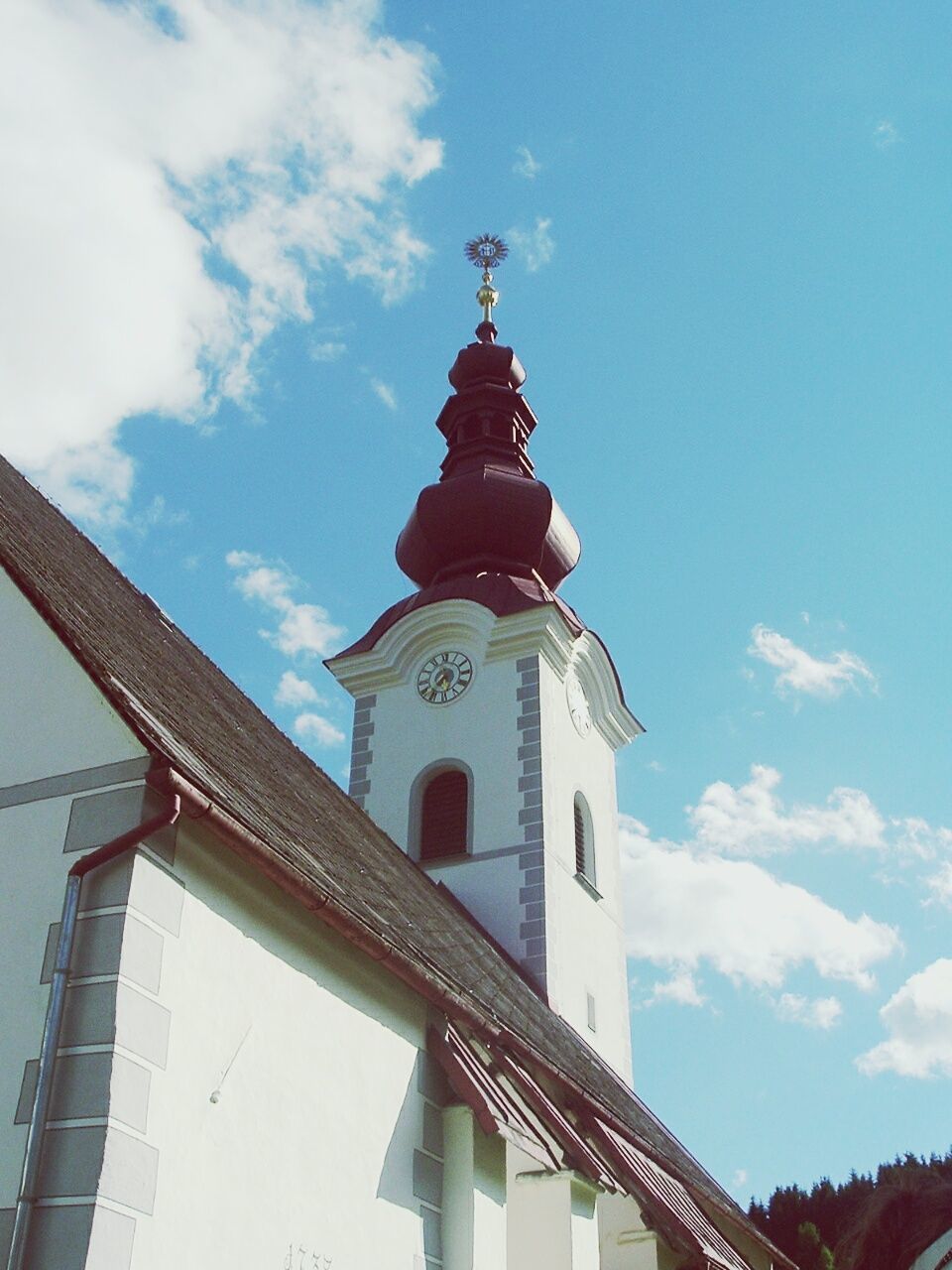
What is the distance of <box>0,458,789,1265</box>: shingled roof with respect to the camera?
7.36m

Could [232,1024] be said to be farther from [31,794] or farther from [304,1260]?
[31,794]

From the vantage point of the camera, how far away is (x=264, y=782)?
9664 mm

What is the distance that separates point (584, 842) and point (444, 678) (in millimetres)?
2699

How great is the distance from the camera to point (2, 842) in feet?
22.0

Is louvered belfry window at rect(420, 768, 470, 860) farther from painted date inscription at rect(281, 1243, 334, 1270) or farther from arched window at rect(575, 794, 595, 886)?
painted date inscription at rect(281, 1243, 334, 1270)

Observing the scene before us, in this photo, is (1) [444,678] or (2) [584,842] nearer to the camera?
(2) [584,842]

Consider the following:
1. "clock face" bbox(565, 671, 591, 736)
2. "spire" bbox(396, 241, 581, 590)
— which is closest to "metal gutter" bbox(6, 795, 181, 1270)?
"clock face" bbox(565, 671, 591, 736)

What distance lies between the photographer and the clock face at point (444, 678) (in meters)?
17.8

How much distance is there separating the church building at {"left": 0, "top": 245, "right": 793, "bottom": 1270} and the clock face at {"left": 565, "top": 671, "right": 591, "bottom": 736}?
189 inches

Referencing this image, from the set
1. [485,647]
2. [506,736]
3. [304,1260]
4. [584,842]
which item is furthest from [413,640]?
[304,1260]

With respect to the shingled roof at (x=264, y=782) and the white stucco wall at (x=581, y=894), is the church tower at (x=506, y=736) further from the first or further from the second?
the shingled roof at (x=264, y=782)

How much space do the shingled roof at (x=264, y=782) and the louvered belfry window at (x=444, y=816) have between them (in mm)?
2224

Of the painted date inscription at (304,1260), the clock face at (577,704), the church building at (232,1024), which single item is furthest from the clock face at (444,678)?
the painted date inscription at (304,1260)

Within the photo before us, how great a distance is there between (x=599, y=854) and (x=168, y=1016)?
12.1 meters
